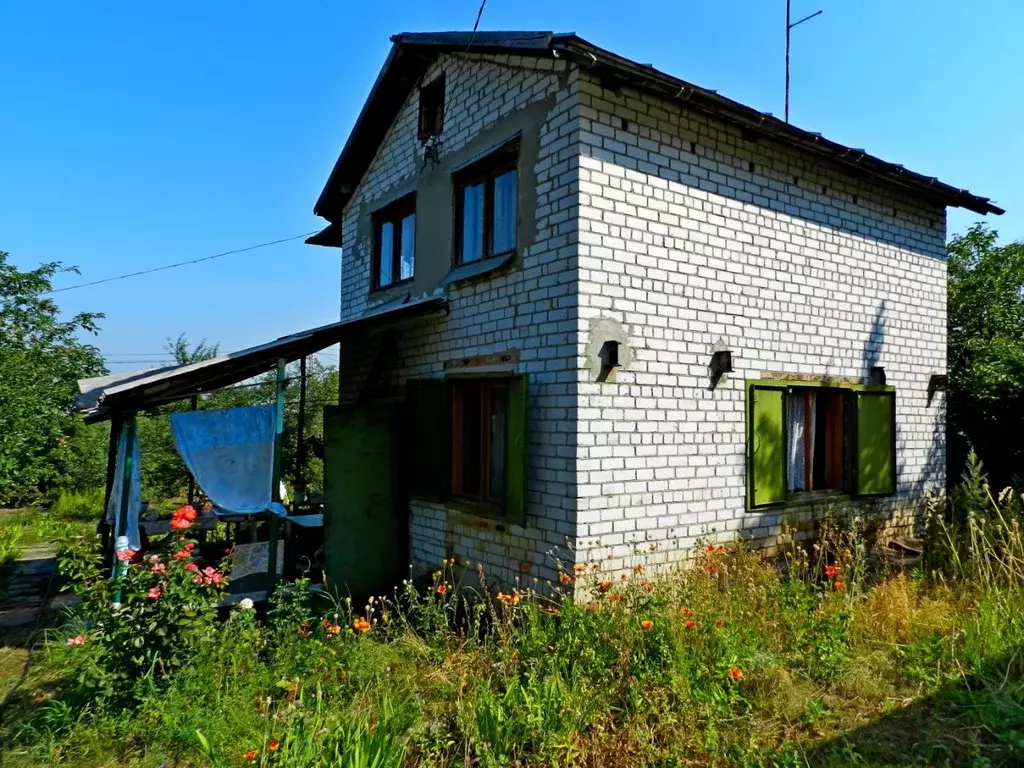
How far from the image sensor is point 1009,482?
27.8 feet

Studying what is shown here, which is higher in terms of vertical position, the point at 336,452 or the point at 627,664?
the point at 336,452

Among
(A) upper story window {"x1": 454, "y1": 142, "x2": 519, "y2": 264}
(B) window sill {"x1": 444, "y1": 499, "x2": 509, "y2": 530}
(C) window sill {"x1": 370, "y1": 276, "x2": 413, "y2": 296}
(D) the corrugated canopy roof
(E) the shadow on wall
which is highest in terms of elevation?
(A) upper story window {"x1": 454, "y1": 142, "x2": 519, "y2": 264}

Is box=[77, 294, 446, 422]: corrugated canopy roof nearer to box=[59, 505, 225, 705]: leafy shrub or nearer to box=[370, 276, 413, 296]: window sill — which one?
box=[370, 276, 413, 296]: window sill

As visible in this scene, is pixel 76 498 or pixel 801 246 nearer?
pixel 801 246

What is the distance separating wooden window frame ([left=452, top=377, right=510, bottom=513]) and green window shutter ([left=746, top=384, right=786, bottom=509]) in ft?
8.11

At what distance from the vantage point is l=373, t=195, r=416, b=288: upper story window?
806cm

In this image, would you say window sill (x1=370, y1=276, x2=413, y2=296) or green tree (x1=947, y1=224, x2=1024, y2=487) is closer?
window sill (x1=370, y1=276, x2=413, y2=296)

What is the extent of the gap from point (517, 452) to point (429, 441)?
1429mm

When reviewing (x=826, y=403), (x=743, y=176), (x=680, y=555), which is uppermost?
A: (x=743, y=176)

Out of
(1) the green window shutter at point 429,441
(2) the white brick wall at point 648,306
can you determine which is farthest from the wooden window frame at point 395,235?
(1) the green window shutter at point 429,441

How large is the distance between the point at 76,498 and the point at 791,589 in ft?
49.1

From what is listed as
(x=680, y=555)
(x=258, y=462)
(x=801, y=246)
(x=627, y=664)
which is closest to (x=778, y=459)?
(x=680, y=555)

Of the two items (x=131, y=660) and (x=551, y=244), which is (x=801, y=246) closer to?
(x=551, y=244)

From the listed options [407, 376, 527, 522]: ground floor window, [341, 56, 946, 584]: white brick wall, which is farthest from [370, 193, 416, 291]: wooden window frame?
[407, 376, 527, 522]: ground floor window
